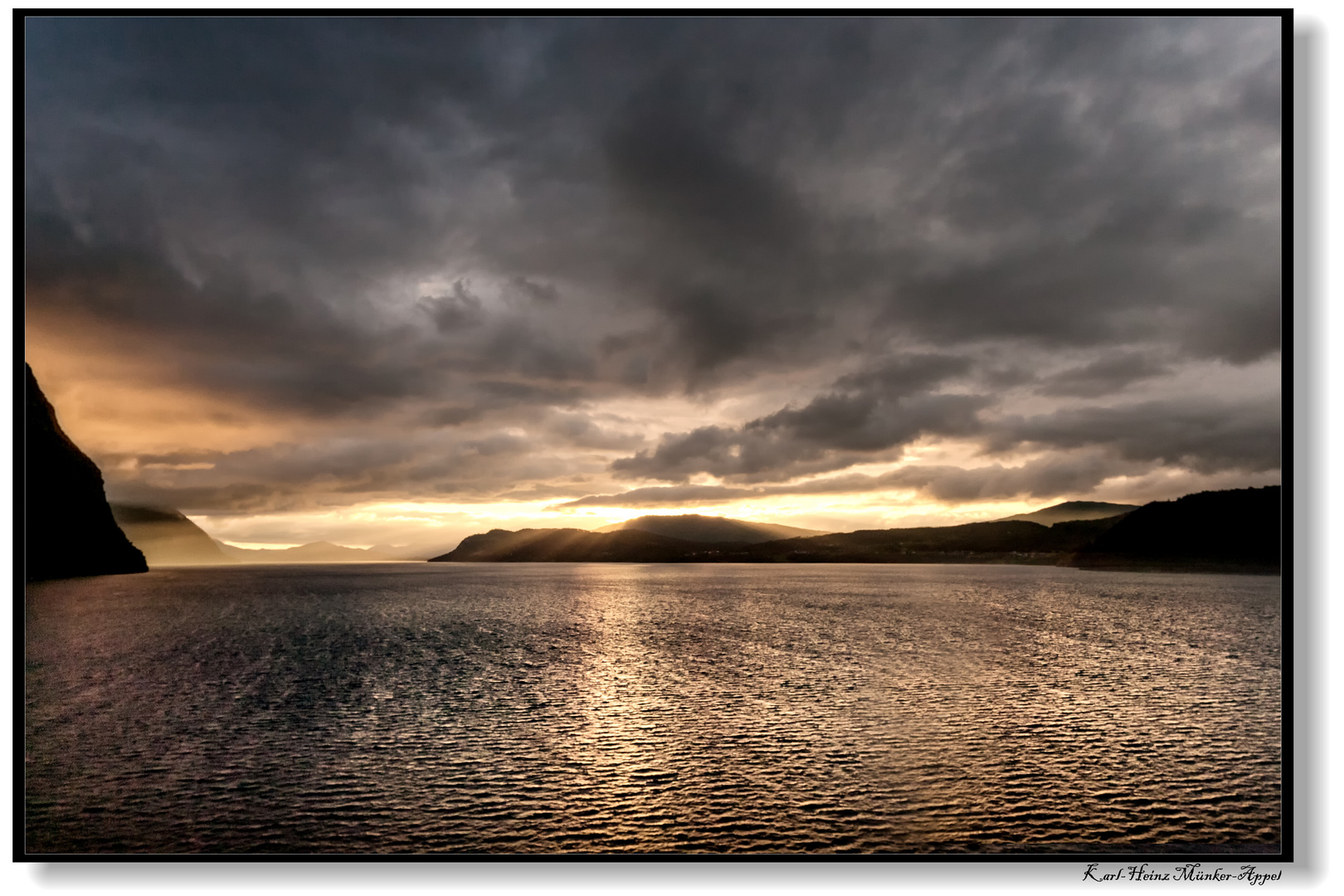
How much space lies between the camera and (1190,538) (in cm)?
10225

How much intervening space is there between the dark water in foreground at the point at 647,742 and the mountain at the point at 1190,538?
25.4ft

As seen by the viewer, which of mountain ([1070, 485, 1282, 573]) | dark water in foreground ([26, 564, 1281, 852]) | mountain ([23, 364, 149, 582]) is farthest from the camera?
mountain ([23, 364, 149, 582])

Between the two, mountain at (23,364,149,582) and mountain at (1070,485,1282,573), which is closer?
mountain at (1070,485,1282,573)

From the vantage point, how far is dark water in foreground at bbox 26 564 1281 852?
54.3ft

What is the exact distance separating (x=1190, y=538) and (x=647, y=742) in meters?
110

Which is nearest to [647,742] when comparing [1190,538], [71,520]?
[1190,538]

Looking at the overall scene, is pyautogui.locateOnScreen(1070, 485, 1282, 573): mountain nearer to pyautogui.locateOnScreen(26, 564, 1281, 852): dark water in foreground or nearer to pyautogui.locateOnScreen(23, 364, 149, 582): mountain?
pyautogui.locateOnScreen(26, 564, 1281, 852): dark water in foreground

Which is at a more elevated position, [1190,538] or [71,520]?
[71,520]

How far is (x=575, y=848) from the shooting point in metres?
16.1

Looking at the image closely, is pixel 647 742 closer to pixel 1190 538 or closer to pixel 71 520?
pixel 1190 538

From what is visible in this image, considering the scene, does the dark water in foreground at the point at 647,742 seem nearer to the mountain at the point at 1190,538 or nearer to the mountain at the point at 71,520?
the mountain at the point at 1190,538

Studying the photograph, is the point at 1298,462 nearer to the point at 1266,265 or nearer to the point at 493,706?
the point at 1266,265

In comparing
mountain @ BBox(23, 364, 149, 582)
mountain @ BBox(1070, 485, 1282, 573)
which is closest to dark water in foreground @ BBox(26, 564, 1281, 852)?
mountain @ BBox(1070, 485, 1282, 573)

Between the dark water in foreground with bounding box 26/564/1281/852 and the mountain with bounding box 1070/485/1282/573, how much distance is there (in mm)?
7755
